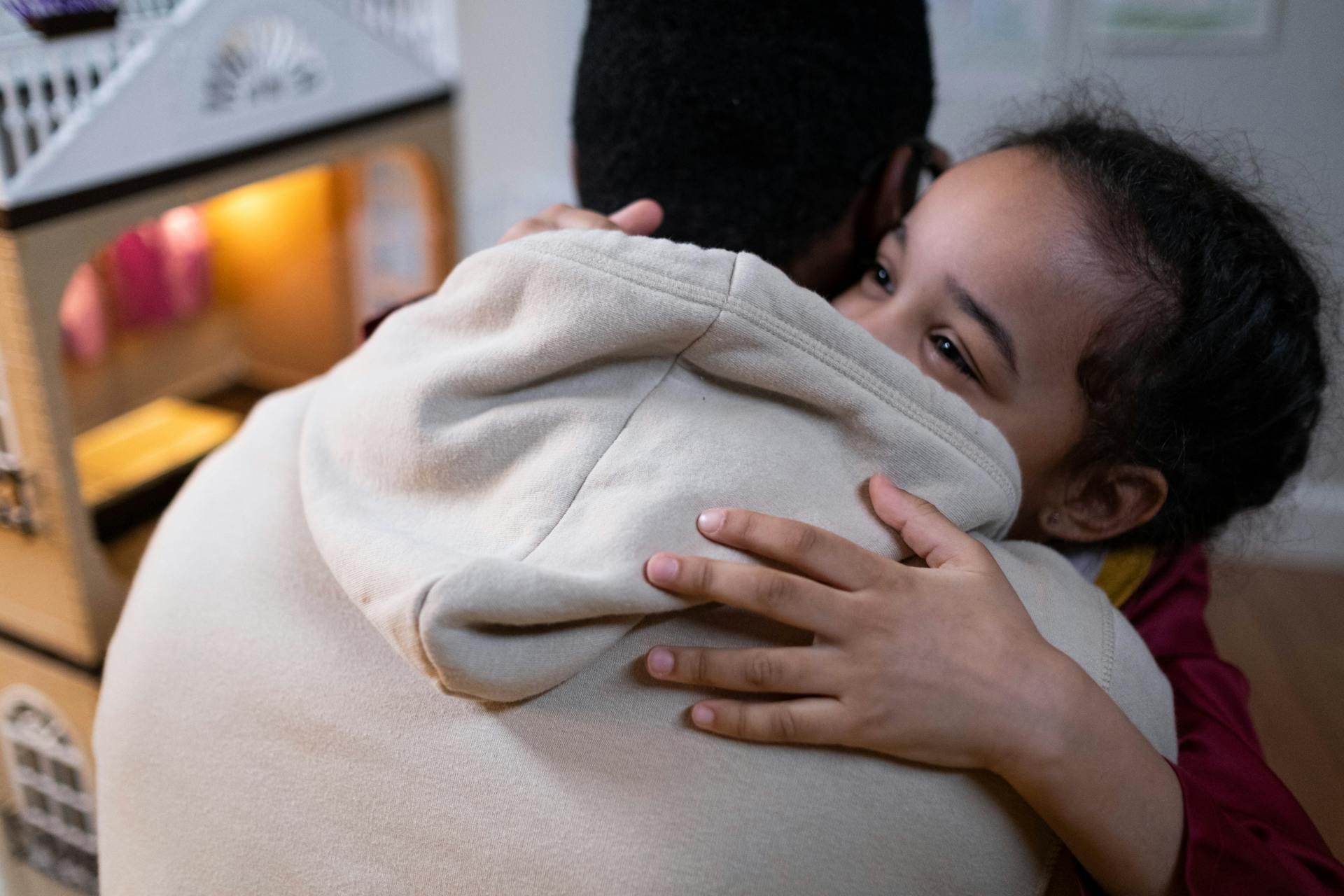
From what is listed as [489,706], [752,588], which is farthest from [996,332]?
[489,706]

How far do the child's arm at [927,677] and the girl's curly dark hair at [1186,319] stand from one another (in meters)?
0.24

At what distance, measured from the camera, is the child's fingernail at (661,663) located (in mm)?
614

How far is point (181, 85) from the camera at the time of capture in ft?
4.94

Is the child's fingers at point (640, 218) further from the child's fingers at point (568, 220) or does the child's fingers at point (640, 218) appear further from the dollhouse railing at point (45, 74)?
the dollhouse railing at point (45, 74)

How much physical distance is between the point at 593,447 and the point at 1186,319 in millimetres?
493

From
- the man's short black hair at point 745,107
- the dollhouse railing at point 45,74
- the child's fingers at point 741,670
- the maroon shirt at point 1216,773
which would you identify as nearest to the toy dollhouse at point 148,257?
the dollhouse railing at point 45,74

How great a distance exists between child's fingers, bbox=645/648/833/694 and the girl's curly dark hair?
0.38 meters

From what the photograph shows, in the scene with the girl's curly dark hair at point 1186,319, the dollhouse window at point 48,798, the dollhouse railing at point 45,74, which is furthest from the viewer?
the dollhouse window at point 48,798

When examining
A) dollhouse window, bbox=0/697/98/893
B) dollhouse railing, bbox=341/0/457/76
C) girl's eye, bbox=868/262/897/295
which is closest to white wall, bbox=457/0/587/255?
dollhouse railing, bbox=341/0/457/76

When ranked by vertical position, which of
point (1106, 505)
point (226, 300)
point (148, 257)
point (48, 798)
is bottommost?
point (48, 798)

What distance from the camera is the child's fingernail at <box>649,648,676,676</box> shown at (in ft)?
2.02

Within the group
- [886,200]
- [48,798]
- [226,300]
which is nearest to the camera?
[886,200]

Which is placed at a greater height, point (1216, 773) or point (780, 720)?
point (780, 720)

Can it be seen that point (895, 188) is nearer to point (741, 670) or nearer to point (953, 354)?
point (953, 354)
